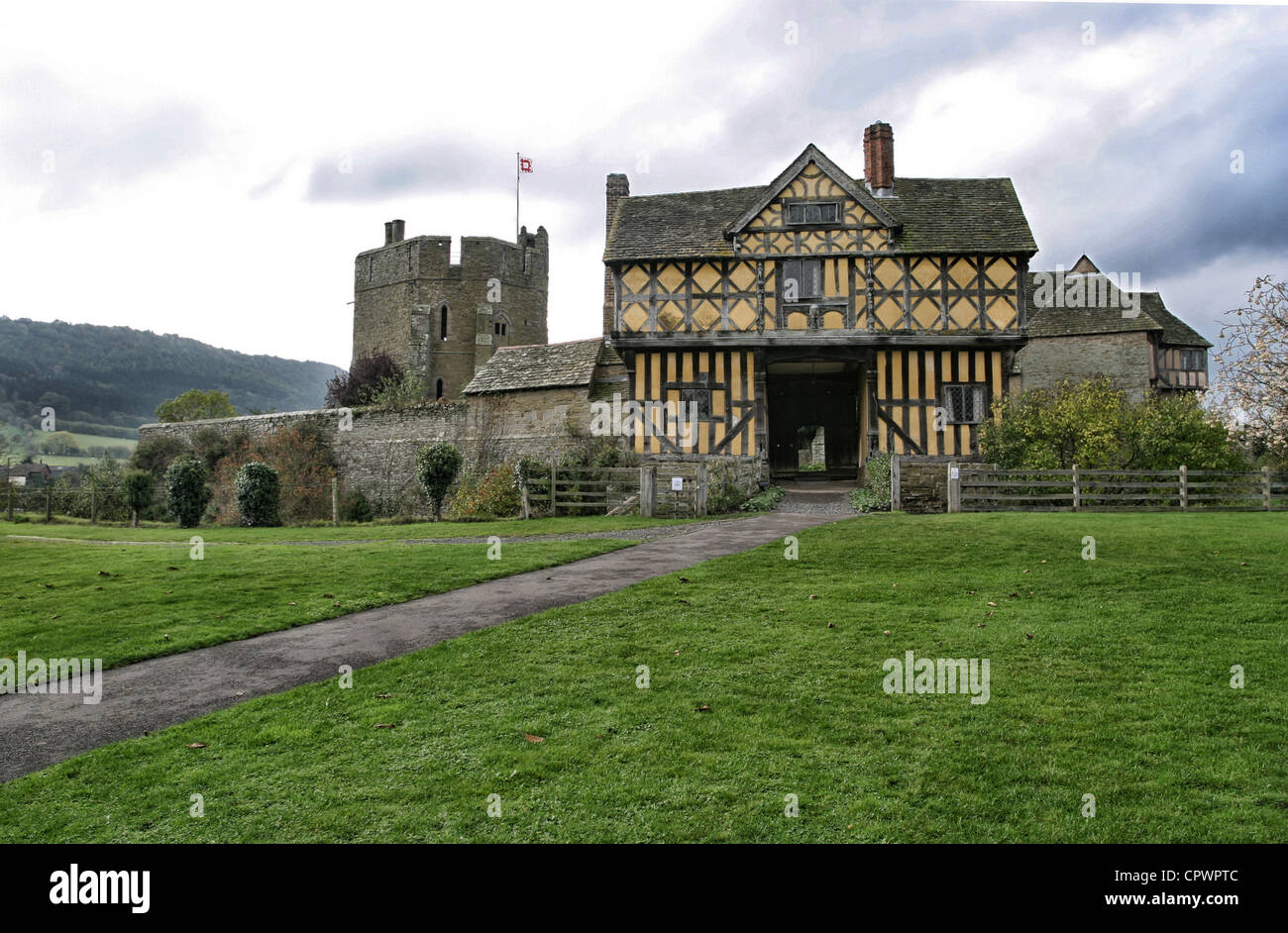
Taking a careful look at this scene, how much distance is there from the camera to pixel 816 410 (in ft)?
101

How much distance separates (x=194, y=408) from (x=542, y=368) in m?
36.3

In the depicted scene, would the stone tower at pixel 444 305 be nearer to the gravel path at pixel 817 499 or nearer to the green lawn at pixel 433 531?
the gravel path at pixel 817 499

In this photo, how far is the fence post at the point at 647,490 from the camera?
18.8 meters

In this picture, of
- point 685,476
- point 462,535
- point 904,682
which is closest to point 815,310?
point 685,476

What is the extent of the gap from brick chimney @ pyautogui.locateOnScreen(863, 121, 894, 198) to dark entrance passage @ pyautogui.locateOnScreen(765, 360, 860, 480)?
5.27 metres

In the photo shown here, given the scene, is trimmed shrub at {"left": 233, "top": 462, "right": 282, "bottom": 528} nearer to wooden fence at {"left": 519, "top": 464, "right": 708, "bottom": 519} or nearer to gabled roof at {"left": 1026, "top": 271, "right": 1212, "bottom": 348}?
wooden fence at {"left": 519, "top": 464, "right": 708, "bottom": 519}

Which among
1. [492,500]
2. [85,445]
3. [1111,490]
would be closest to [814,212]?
[1111,490]

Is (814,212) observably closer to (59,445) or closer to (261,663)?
(261,663)

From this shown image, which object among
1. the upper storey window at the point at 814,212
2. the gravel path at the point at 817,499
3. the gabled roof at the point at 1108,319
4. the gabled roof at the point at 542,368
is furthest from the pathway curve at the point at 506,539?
the gabled roof at the point at 1108,319

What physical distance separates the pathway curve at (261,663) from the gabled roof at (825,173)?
49.0ft

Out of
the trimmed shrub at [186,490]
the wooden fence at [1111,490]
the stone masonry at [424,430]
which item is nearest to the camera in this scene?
the wooden fence at [1111,490]

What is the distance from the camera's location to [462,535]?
16.6m
